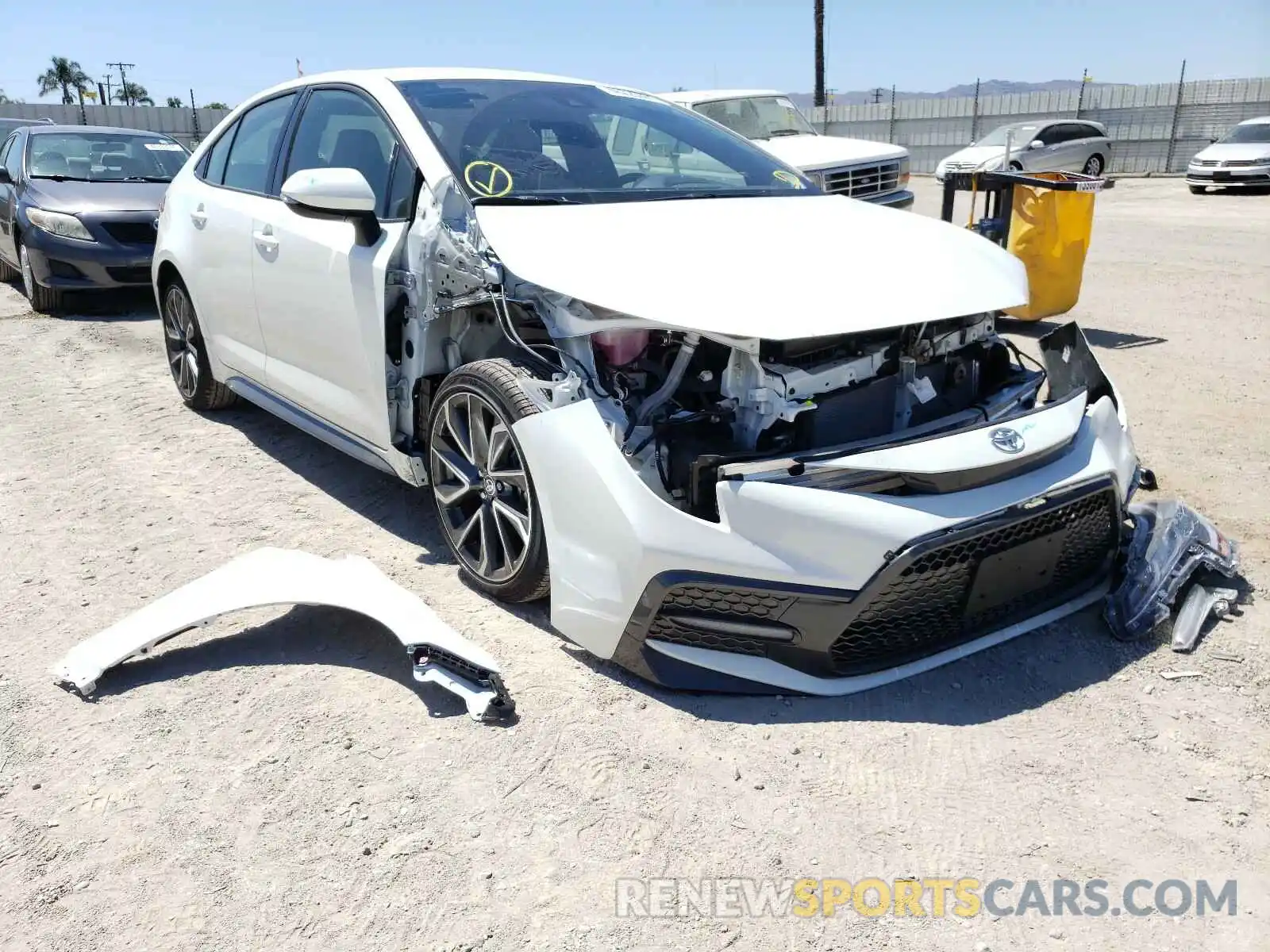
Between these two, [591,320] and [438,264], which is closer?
[591,320]

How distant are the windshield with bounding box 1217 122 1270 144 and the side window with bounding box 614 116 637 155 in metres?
19.3

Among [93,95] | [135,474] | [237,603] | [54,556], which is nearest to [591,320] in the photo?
[237,603]

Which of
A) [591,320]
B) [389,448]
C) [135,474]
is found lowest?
[135,474]

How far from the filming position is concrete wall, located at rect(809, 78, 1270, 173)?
979 inches

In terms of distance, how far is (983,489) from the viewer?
113 inches

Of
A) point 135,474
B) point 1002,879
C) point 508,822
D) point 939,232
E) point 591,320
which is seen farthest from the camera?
point 135,474

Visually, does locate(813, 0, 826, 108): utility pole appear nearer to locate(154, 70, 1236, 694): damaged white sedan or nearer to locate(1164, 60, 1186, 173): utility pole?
locate(1164, 60, 1186, 173): utility pole

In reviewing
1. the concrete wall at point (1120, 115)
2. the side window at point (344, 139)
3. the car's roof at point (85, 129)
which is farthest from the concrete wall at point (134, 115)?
the side window at point (344, 139)

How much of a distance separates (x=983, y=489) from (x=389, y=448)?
7.09ft

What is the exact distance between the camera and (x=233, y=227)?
15.6ft

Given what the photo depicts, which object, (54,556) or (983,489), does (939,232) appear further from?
(54,556)

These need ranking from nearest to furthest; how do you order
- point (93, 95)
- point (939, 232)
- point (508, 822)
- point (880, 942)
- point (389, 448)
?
point (880, 942) < point (508, 822) < point (939, 232) < point (389, 448) < point (93, 95)

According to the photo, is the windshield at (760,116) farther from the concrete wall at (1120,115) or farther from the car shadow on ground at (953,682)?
the concrete wall at (1120,115)

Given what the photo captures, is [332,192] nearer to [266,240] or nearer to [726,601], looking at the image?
[266,240]
